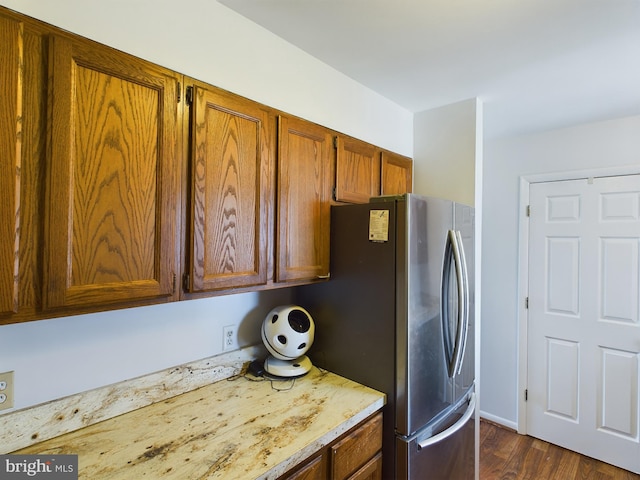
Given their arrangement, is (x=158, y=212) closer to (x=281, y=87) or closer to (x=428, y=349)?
(x=281, y=87)

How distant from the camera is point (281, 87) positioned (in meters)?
1.49

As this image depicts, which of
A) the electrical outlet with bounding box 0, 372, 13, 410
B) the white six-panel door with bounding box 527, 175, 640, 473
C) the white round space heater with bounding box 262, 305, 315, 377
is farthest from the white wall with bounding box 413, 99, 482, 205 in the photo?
the electrical outlet with bounding box 0, 372, 13, 410

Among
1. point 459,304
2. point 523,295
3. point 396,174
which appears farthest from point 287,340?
point 523,295

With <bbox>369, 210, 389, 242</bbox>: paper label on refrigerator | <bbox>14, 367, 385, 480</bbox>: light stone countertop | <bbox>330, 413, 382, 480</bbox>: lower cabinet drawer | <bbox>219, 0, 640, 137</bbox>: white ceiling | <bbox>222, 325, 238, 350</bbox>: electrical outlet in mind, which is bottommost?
<bbox>330, 413, 382, 480</bbox>: lower cabinet drawer

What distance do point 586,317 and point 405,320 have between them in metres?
1.92

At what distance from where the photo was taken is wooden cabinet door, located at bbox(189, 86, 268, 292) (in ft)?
3.61

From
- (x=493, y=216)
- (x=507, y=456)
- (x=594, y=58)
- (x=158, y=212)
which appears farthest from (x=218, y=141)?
(x=507, y=456)

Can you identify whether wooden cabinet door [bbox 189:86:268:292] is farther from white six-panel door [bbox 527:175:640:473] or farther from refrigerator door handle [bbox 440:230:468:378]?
white six-panel door [bbox 527:175:640:473]

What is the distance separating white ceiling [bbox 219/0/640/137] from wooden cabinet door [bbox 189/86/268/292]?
48 centimetres

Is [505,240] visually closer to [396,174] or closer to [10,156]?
[396,174]

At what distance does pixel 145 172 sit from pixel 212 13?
724 millimetres

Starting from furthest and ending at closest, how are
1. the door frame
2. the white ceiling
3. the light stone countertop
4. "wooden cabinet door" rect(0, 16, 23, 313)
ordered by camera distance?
the door frame → the white ceiling → the light stone countertop → "wooden cabinet door" rect(0, 16, 23, 313)

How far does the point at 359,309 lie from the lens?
147cm

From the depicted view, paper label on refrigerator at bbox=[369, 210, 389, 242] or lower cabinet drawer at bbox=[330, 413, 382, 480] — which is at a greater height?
paper label on refrigerator at bbox=[369, 210, 389, 242]
